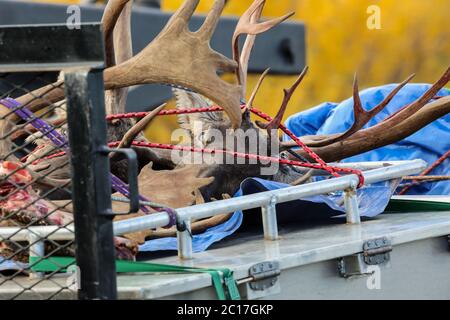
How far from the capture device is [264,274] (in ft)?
9.21

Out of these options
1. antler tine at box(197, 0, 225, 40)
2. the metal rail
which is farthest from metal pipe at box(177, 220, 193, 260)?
antler tine at box(197, 0, 225, 40)

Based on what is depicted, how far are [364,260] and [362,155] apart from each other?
1.93 metres

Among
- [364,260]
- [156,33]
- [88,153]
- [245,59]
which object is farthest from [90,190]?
[156,33]

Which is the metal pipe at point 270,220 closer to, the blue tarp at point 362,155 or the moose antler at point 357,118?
the blue tarp at point 362,155

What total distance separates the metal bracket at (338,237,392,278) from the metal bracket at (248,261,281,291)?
12.1 inches

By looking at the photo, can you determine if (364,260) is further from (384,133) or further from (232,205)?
(384,133)

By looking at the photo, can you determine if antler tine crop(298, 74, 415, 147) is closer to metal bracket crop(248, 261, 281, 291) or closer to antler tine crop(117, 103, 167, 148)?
antler tine crop(117, 103, 167, 148)

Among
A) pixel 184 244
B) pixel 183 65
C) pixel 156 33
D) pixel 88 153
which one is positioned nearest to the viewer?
pixel 88 153

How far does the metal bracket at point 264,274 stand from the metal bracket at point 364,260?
31 cm

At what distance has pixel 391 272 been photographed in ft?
10.5

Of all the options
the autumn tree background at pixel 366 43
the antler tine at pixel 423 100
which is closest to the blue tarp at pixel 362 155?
the antler tine at pixel 423 100

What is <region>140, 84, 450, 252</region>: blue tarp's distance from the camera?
339cm

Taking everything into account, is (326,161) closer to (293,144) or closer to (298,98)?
(293,144)
